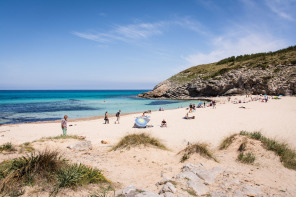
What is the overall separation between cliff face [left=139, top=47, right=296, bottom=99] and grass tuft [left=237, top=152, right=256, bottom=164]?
45.5 meters

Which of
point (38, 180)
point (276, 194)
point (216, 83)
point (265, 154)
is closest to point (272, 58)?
point (216, 83)

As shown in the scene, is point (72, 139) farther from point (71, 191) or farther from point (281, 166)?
point (281, 166)

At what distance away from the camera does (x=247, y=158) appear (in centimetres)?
655

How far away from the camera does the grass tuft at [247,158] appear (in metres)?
6.47

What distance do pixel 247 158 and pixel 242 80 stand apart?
5064 centimetres

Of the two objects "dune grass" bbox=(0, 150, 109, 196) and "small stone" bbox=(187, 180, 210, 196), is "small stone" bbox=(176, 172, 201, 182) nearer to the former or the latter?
"small stone" bbox=(187, 180, 210, 196)

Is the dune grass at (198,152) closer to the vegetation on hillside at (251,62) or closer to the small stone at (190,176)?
the small stone at (190,176)

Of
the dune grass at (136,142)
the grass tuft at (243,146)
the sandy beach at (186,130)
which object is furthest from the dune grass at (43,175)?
the grass tuft at (243,146)

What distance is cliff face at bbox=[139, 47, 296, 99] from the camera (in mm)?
44031

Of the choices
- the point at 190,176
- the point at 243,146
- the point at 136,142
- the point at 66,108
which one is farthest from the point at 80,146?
the point at 66,108

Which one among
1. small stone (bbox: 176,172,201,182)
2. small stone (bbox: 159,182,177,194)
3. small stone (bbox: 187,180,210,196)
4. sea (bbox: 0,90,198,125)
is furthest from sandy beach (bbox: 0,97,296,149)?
sea (bbox: 0,90,198,125)

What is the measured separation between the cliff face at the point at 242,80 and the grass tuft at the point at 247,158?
149 feet

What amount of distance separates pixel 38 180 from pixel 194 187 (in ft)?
11.8

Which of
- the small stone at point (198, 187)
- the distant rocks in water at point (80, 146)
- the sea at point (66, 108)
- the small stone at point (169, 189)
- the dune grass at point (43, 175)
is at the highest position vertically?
the dune grass at point (43, 175)
